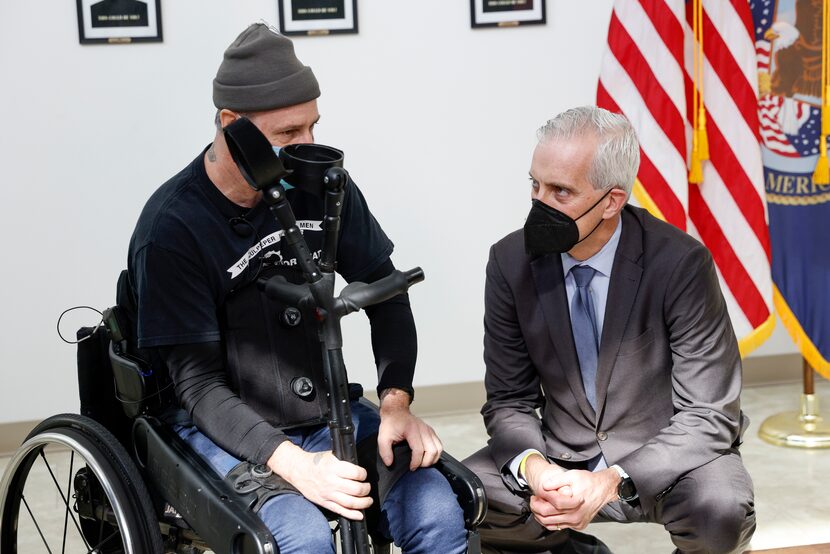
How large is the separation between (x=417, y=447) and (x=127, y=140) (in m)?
2.24

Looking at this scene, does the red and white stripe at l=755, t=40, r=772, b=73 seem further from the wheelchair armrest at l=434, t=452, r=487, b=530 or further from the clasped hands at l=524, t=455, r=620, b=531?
the wheelchair armrest at l=434, t=452, r=487, b=530

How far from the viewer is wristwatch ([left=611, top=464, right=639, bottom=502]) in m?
2.07

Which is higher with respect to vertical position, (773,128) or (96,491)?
(773,128)

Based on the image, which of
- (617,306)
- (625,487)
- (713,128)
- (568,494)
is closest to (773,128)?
(713,128)

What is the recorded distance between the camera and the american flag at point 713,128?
348 cm

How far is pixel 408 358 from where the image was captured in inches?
81.9

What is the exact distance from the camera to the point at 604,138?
2125 millimetres

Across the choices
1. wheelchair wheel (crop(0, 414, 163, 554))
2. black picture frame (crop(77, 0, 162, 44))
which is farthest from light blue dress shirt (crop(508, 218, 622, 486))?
black picture frame (crop(77, 0, 162, 44))

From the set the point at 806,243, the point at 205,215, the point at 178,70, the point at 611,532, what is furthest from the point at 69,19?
the point at 806,243

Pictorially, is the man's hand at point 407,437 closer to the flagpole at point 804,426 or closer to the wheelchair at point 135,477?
the wheelchair at point 135,477

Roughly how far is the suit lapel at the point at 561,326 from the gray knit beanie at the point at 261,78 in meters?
0.65

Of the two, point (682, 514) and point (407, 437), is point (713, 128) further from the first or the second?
point (407, 437)

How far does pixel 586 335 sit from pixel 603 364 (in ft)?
0.26

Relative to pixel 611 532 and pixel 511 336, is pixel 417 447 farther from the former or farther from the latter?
pixel 611 532
